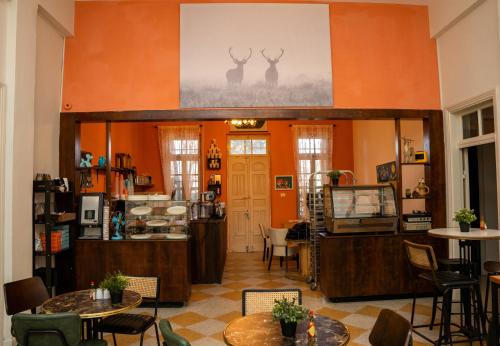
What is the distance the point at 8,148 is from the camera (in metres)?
4.25

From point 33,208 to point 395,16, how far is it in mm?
5907

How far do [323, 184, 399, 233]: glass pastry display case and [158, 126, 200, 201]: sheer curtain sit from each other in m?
5.36

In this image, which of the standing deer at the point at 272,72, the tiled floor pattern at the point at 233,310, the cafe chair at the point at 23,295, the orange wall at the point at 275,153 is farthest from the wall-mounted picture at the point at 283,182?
the cafe chair at the point at 23,295

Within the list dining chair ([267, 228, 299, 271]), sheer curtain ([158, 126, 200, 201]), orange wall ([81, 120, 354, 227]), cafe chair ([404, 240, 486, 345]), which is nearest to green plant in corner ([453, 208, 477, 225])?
cafe chair ([404, 240, 486, 345])

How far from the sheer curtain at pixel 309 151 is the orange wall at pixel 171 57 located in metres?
4.74

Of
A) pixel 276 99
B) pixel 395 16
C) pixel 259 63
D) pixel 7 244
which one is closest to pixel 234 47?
pixel 259 63

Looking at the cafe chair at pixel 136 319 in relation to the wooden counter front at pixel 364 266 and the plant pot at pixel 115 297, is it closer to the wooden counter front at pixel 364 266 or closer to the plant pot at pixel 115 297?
the plant pot at pixel 115 297

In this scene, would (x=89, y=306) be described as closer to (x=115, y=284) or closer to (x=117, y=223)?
(x=115, y=284)

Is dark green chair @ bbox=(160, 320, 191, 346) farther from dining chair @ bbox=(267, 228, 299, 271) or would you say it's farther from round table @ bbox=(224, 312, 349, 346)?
dining chair @ bbox=(267, 228, 299, 271)

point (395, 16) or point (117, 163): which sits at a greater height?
point (395, 16)

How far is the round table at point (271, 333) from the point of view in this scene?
2.34 m

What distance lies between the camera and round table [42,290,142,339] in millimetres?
3014

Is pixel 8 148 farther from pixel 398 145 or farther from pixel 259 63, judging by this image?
pixel 398 145

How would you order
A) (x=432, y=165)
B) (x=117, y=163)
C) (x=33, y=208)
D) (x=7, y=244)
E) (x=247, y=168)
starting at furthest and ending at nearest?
(x=247, y=168) → (x=117, y=163) → (x=432, y=165) → (x=33, y=208) → (x=7, y=244)
